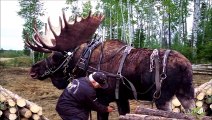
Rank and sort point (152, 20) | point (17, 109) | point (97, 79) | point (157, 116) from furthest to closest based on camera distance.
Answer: point (152, 20) → point (17, 109) → point (97, 79) → point (157, 116)

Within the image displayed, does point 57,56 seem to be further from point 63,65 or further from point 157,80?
point 157,80

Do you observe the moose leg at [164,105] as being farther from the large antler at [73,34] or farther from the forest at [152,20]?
the forest at [152,20]

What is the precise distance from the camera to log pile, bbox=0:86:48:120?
9.58 m

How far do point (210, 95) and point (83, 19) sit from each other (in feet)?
11.4

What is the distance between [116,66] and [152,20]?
4510 cm

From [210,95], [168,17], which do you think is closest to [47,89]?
[210,95]

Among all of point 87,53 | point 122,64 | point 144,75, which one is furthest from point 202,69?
point 144,75

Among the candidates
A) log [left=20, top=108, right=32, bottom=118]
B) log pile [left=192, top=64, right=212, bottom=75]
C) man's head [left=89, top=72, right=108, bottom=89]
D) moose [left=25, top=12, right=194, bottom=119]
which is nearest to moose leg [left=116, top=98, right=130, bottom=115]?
moose [left=25, top=12, right=194, bottom=119]

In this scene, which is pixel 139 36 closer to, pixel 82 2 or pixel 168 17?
pixel 168 17

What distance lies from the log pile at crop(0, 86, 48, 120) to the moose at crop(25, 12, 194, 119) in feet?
3.28

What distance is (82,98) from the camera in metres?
6.80

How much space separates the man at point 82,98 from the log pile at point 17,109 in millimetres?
2733

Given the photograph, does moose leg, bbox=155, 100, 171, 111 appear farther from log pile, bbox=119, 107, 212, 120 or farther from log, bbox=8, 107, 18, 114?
log, bbox=8, 107, 18, 114

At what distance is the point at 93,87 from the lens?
681cm
